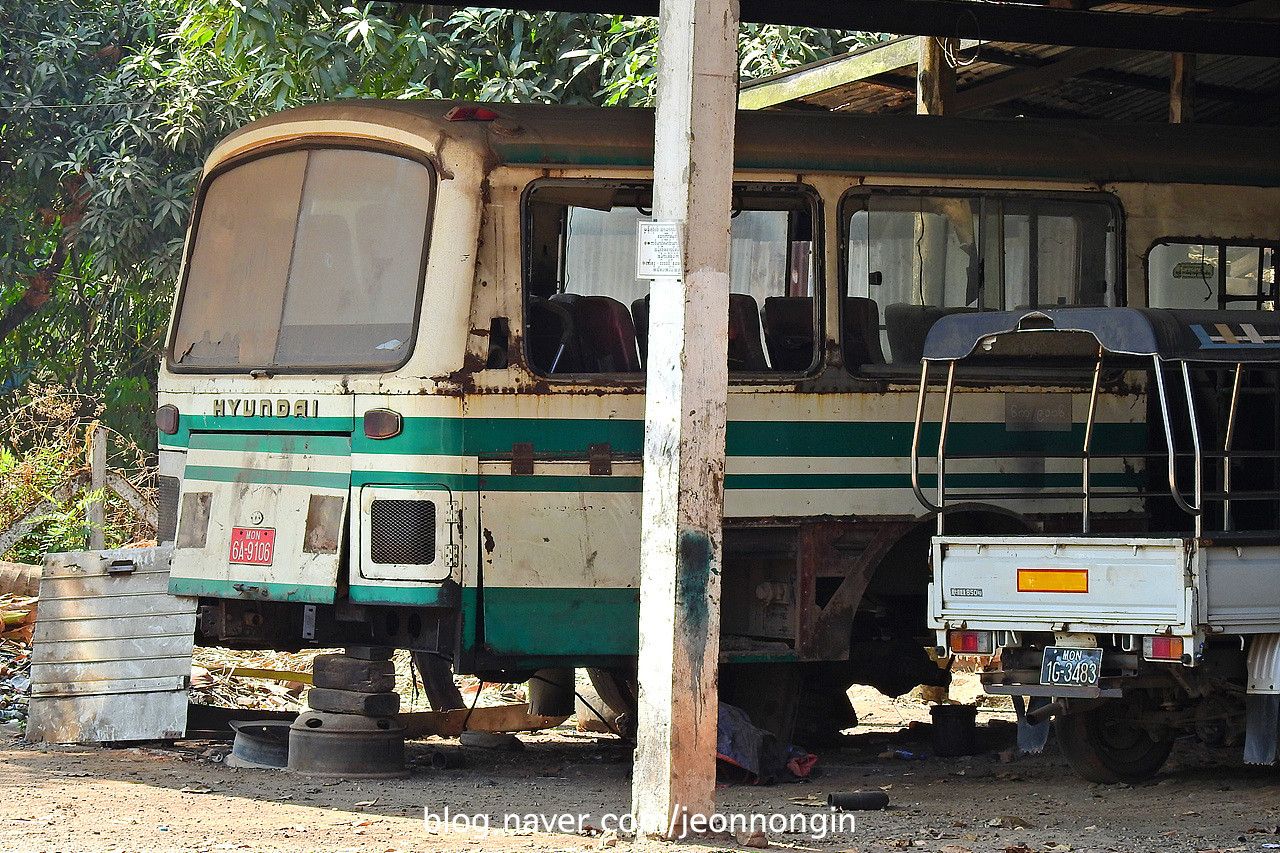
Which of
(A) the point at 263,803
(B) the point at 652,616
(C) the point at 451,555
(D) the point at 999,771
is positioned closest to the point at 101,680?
(A) the point at 263,803

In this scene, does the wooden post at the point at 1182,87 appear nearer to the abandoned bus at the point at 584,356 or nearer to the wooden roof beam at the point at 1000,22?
the wooden roof beam at the point at 1000,22

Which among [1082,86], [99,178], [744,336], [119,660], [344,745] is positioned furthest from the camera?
[99,178]

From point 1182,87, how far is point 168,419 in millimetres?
6366

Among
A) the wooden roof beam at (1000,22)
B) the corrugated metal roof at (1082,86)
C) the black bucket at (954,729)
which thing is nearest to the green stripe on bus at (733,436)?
the black bucket at (954,729)

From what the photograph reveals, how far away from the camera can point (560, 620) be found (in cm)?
723

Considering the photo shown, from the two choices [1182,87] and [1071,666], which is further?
[1182,87]

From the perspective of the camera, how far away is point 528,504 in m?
7.16

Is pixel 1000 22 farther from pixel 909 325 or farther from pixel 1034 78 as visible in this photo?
pixel 909 325

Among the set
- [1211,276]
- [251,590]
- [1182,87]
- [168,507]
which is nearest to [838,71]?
[1182,87]

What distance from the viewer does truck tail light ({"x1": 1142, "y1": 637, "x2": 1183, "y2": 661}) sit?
652 cm

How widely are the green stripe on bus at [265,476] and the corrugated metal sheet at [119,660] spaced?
2.71 ft

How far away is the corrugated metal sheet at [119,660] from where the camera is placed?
827 cm

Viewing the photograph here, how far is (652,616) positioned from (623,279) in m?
2.05

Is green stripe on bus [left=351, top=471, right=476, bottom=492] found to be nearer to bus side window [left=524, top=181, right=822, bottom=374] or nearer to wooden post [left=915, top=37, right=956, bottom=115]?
bus side window [left=524, top=181, right=822, bottom=374]
